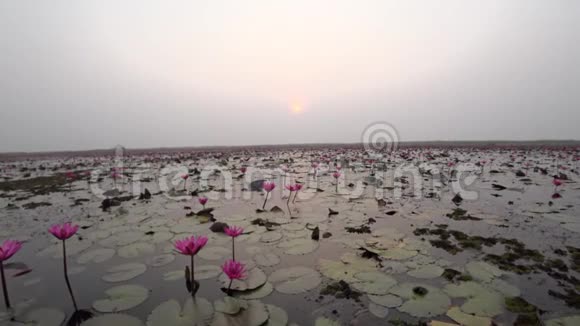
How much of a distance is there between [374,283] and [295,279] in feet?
2.76

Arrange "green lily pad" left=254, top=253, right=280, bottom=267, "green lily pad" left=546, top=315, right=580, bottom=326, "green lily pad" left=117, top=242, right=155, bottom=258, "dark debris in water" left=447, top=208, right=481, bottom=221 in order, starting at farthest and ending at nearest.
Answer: "dark debris in water" left=447, top=208, right=481, bottom=221, "green lily pad" left=117, top=242, right=155, bottom=258, "green lily pad" left=254, top=253, right=280, bottom=267, "green lily pad" left=546, top=315, right=580, bottom=326

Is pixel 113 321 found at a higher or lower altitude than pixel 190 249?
lower

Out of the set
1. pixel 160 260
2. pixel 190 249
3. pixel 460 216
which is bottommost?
pixel 160 260

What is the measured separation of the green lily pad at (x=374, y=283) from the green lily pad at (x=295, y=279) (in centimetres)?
44

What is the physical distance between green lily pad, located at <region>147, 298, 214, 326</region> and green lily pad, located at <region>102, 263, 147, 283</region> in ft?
2.88

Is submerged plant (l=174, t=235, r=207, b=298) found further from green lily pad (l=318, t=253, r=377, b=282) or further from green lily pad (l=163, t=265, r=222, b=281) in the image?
green lily pad (l=318, t=253, r=377, b=282)

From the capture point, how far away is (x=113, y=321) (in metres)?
2.07

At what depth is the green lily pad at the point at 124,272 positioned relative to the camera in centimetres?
279

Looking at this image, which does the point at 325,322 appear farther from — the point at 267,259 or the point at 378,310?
the point at 267,259

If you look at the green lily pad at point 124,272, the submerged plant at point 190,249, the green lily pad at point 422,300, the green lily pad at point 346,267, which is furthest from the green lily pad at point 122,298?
the green lily pad at point 422,300

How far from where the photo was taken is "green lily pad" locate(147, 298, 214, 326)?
80.4 inches

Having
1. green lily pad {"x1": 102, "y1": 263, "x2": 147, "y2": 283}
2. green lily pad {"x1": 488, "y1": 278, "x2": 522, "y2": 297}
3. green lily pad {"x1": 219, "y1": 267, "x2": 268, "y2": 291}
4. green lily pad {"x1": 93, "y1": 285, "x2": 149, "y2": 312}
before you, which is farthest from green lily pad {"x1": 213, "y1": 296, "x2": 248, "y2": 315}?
green lily pad {"x1": 488, "y1": 278, "x2": 522, "y2": 297}

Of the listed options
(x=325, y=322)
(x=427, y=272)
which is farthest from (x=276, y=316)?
(x=427, y=272)

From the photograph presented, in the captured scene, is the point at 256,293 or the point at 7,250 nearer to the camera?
the point at 7,250
